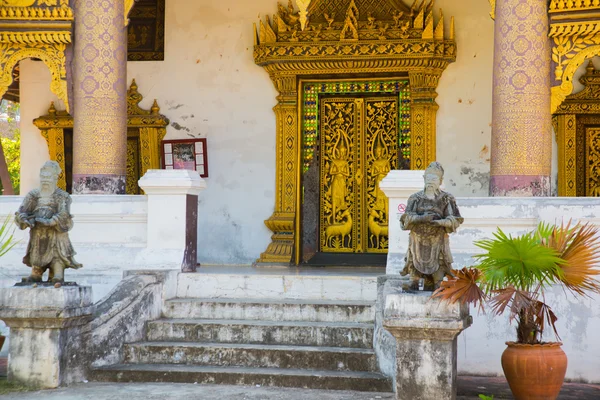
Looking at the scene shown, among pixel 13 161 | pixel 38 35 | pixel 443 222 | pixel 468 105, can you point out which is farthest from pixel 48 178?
pixel 13 161

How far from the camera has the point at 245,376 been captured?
6.50 meters

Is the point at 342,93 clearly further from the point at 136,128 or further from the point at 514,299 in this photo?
the point at 514,299

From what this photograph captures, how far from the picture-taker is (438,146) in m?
10.4

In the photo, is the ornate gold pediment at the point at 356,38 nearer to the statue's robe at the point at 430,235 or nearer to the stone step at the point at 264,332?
the stone step at the point at 264,332

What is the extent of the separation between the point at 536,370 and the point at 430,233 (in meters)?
1.17

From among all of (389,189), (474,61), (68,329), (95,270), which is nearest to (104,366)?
(68,329)

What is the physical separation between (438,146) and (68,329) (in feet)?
17.8

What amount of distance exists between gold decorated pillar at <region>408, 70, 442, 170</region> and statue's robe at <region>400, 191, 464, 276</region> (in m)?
4.28

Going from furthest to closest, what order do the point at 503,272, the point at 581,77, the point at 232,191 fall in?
the point at 232,191 < the point at 581,77 < the point at 503,272

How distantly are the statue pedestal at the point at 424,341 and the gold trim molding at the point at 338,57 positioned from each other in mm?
4610

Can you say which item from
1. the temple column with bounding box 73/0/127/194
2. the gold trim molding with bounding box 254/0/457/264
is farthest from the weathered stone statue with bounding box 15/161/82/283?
the gold trim molding with bounding box 254/0/457/264

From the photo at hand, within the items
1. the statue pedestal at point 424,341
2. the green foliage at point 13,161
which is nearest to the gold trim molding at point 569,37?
the statue pedestal at point 424,341

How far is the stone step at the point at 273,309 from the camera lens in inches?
285

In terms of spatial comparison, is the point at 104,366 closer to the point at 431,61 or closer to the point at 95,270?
the point at 95,270
